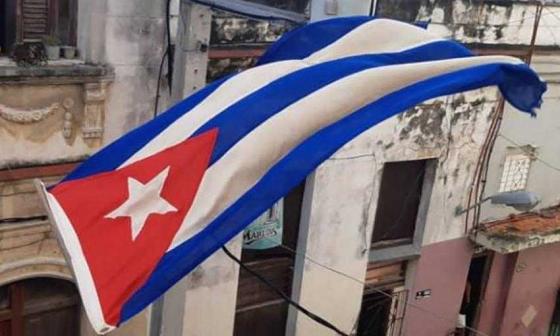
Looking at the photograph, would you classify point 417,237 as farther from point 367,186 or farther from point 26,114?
point 26,114

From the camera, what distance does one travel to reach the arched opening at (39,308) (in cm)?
920

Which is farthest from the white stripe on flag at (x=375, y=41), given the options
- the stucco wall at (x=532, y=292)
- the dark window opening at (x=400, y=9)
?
the stucco wall at (x=532, y=292)

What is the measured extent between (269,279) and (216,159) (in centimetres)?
594

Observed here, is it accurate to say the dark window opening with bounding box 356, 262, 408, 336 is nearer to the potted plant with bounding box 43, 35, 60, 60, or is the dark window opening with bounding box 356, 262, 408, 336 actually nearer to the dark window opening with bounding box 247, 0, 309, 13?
the dark window opening with bounding box 247, 0, 309, 13

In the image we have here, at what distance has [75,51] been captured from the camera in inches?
356

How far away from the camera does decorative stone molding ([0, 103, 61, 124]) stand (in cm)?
825

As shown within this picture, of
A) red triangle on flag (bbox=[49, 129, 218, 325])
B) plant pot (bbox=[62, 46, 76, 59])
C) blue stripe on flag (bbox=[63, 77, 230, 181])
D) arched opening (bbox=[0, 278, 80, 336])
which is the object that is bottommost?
arched opening (bbox=[0, 278, 80, 336])

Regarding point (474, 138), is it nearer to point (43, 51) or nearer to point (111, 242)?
point (43, 51)

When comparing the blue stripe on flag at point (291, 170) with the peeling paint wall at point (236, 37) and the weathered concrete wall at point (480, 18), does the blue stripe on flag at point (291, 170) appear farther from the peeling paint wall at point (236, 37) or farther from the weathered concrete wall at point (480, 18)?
the weathered concrete wall at point (480, 18)

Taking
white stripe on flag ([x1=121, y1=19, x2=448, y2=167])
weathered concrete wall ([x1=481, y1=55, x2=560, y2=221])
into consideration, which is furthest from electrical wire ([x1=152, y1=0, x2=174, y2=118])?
weathered concrete wall ([x1=481, y1=55, x2=560, y2=221])

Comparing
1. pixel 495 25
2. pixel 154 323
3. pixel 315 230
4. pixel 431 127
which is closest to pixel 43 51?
pixel 154 323

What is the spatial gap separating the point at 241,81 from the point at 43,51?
2798 mm

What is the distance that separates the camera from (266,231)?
11492 mm

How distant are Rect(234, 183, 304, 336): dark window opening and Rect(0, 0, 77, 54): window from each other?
4133 mm
